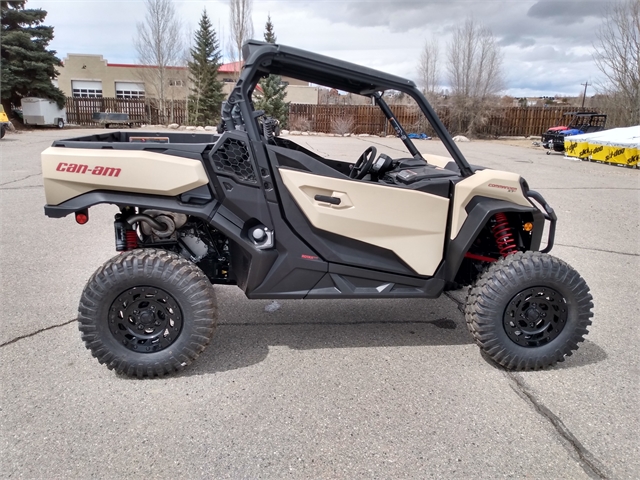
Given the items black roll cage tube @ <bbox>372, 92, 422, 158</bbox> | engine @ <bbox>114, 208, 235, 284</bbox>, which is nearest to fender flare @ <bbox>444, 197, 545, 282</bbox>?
black roll cage tube @ <bbox>372, 92, 422, 158</bbox>

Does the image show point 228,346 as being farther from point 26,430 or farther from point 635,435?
point 635,435

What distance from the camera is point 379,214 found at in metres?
3.20

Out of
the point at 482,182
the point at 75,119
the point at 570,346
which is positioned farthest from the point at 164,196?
the point at 75,119

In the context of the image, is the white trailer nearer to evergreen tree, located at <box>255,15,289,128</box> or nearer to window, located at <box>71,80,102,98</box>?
evergreen tree, located at <box>255,15,289,128</box>

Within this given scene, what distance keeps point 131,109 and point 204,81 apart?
5860 millimetres

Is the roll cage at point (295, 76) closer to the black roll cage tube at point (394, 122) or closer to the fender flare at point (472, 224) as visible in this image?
the fender flare at point (472, 224)

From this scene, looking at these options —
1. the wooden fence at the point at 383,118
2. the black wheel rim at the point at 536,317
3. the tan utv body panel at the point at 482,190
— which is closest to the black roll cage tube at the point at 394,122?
the tan utv body panel at the point at 482,190

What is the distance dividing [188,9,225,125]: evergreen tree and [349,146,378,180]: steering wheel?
108ft

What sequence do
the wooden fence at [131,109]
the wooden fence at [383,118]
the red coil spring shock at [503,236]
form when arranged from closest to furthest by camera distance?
the red coil spring shock at [503,236]
the wooden fence at [131,109]
the wooden fence at [383,118]

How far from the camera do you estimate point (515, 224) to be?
3.64 metres

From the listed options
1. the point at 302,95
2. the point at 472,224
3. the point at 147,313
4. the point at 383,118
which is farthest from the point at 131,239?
the point at 302,95

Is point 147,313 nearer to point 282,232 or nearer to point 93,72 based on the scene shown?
point 282,232

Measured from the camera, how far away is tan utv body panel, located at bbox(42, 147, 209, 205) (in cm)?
297

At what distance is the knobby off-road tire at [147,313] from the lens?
118 inches
